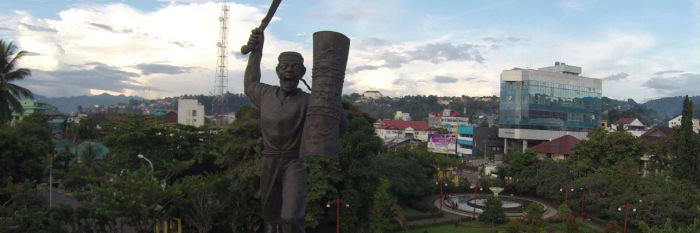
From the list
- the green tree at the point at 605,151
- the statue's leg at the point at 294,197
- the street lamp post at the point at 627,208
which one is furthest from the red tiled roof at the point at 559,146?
the statue's leg at the point at 294,197

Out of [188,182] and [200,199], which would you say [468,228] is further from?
[188,182]

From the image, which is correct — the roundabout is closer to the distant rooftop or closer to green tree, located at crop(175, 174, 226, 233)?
green tree, located at crop(175, 174, 226, 233)

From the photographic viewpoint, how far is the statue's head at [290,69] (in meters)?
6.25

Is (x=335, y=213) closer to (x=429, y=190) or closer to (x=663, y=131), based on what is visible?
(x=429, y=190)

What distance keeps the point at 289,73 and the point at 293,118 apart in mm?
549

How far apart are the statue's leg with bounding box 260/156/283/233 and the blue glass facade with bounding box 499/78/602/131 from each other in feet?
177

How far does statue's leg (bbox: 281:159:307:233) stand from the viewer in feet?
19.8

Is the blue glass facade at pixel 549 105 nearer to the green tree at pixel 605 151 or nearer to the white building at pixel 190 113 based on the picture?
the green tree at pixel 605 151

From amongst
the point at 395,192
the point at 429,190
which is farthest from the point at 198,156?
the point at 429,190

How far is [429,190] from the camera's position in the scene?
32.8 meters

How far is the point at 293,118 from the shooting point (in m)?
6.26

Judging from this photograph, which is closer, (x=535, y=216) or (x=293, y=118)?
(x=293, y=118)

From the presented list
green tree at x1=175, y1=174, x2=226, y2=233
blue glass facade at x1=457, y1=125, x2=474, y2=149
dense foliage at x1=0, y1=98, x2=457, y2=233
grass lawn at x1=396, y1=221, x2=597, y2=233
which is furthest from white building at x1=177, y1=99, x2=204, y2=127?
green tree at x1=175, y1=174, x2=226, y2=233

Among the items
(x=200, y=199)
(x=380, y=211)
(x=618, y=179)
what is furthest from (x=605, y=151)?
(x=200, y=199)
